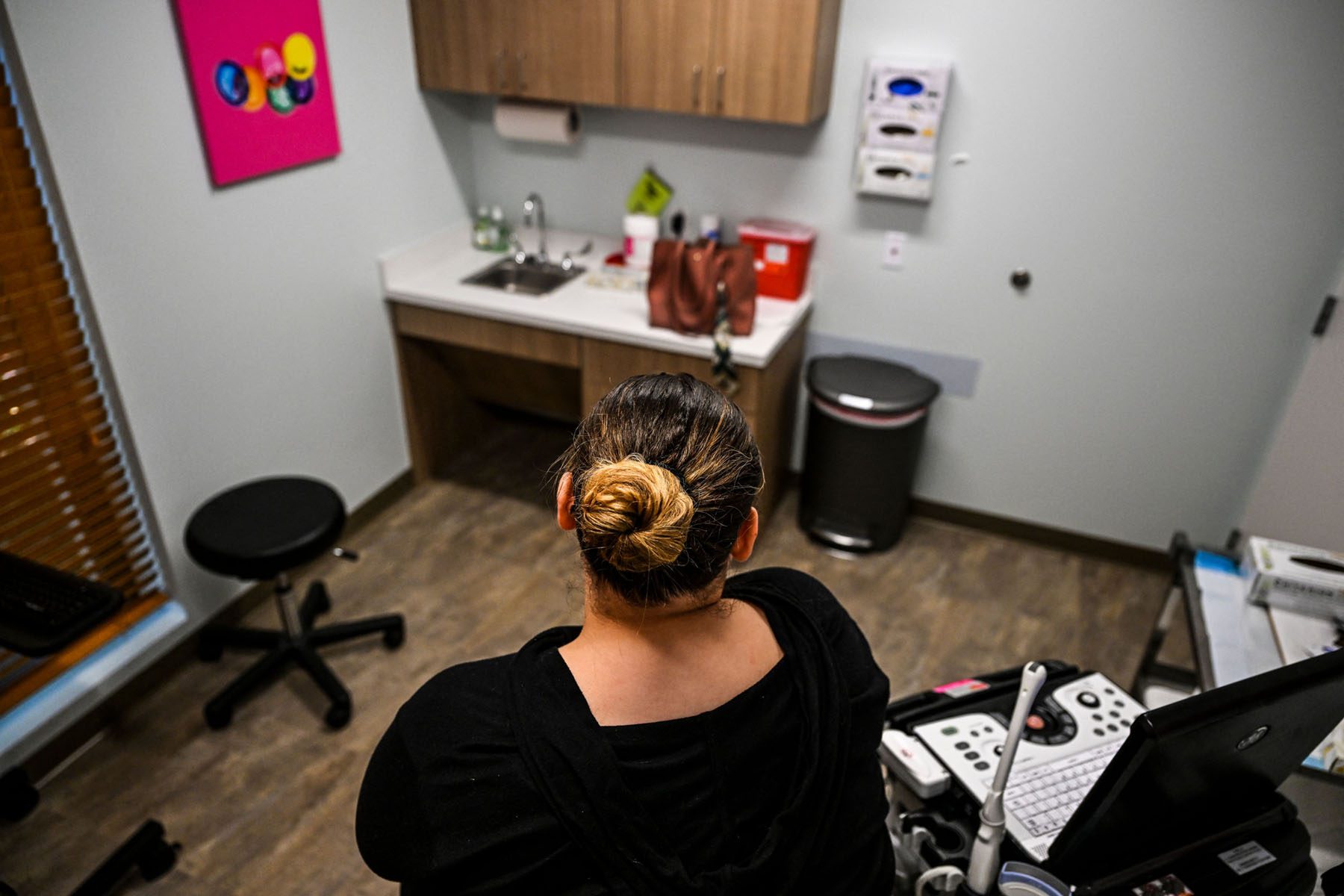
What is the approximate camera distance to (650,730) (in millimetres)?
1001

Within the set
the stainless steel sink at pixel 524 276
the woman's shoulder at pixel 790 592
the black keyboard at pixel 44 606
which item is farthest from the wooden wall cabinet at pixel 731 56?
the black keyboard at pixel 44 606

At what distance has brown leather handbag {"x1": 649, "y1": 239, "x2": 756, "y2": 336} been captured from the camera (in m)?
2.67

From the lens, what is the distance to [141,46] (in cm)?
209

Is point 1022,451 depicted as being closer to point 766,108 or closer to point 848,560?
point 848,560

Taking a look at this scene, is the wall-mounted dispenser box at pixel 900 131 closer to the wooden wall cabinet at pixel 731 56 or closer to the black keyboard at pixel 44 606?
the wooden wall cabinet at pixel 731 56

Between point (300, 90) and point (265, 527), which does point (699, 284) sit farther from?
point (265, 527)

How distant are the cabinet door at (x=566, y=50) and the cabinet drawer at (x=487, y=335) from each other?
764mm

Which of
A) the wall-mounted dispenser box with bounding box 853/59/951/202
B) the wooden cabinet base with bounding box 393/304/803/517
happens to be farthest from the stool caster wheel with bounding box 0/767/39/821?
the wall-mounted dispenser box with bounding box 853/59/951/202

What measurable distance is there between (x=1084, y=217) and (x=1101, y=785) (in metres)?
2.15

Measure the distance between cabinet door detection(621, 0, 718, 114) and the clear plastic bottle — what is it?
30.9 inches

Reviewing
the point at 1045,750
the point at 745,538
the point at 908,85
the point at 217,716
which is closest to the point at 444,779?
the point at 745,538

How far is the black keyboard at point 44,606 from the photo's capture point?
1537 millimetres

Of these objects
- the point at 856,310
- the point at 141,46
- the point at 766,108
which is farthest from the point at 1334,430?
the point at 141,46

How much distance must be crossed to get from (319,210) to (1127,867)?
2.64 metres
